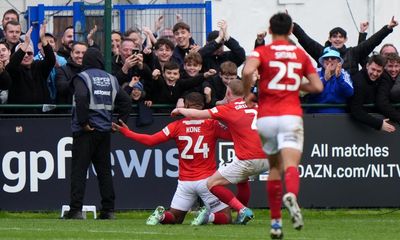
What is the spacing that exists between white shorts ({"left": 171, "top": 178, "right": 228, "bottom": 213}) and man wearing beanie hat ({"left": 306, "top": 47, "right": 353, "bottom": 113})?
3.12m

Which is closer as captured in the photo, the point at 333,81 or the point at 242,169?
the point at 242,169

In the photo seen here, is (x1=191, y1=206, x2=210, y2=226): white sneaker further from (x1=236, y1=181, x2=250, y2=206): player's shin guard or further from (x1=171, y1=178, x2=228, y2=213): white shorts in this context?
(x1=236, y1=181, x2=250, y2=206): player's shin guard

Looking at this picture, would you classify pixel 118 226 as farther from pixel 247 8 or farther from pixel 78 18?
pixel 247 8

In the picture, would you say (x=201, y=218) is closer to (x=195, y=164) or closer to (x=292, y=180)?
(x=195, y=164)

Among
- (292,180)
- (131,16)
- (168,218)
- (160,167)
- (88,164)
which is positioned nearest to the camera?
(292,180)

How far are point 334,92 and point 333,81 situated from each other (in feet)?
0.65

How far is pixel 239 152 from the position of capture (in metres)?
17.3

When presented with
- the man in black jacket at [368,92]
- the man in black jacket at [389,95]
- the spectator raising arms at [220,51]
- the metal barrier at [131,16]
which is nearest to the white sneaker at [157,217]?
the spectator raising arms at [220,51]

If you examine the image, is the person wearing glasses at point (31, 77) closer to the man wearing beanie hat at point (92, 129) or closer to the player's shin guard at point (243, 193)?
the man wearing beanie hat at point (92, 129)

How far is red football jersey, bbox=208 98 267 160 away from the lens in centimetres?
1719

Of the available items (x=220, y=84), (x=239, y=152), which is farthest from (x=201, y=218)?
(x=220, y=84)

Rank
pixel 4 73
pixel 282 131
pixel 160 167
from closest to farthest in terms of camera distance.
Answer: pixel 282 131 → pixel 4 73 → pixel 160 167

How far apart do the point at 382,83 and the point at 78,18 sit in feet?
22.6

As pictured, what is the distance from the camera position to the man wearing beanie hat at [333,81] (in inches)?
778
